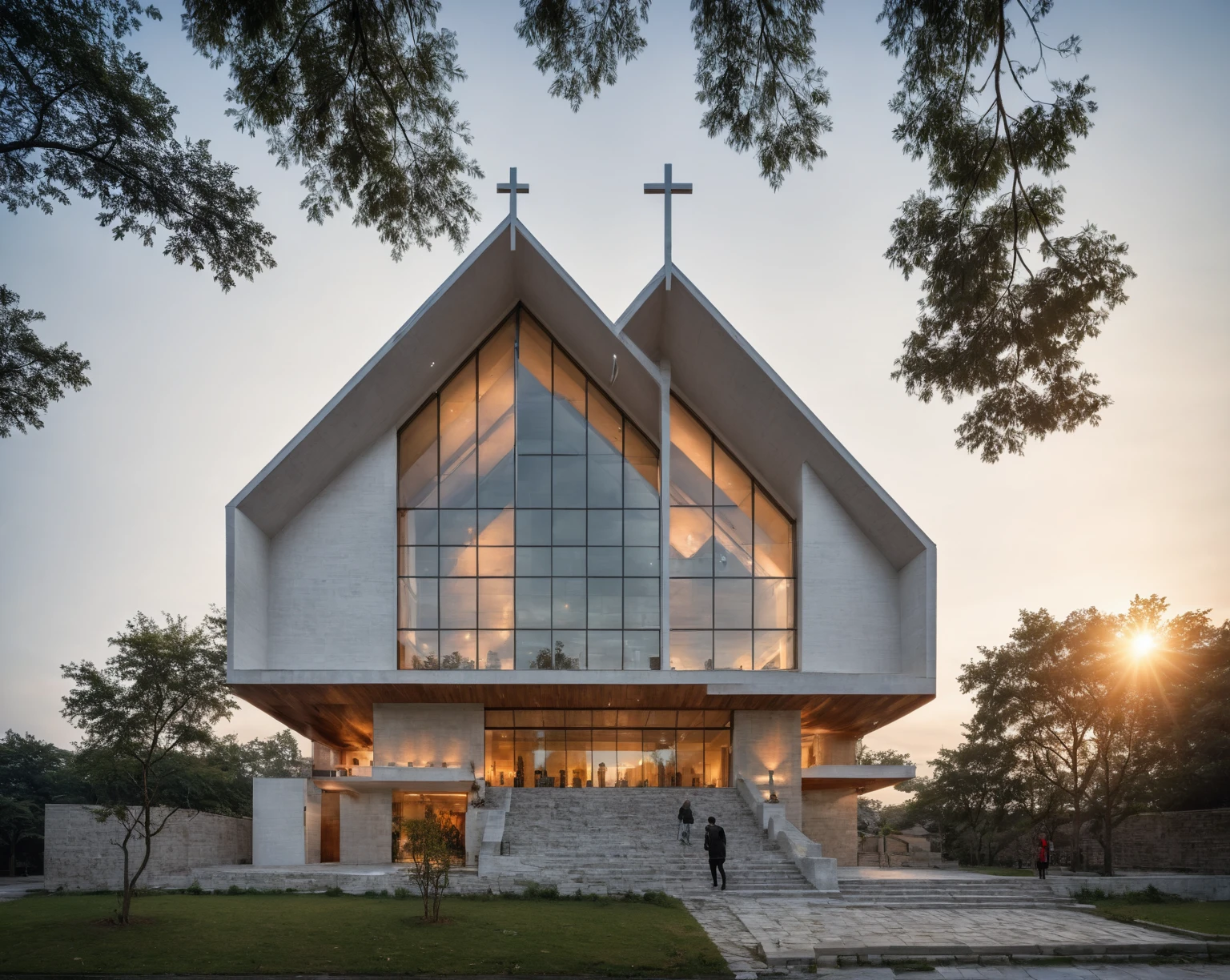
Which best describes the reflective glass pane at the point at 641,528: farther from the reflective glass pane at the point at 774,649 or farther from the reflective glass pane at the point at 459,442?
the reflective glass pane at the point at 459,442

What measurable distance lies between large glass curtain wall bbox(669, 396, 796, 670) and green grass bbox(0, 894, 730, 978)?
11.8m

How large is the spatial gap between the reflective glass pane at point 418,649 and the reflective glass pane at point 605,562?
4.38 metres

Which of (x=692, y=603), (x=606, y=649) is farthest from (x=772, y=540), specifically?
(x=606, y=649)

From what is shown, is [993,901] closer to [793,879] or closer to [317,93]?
[793,879]

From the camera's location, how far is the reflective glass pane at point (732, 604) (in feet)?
85.3

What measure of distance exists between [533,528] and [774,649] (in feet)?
23.2

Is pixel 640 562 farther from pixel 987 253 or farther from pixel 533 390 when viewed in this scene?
pixel 987 253

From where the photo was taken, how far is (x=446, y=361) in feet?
84.6

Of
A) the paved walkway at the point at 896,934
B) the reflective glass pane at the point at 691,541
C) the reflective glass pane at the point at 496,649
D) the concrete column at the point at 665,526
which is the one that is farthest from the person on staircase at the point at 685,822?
the reflective glass pane at the point at 691,541

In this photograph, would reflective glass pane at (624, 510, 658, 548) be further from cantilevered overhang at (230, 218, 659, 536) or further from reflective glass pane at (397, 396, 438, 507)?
reflective glass pane at (397, 396, 438, 507)

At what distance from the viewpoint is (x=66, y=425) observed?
2256 cm

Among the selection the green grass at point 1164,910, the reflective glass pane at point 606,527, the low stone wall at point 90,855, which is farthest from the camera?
the reflective glass pane at point 606,527

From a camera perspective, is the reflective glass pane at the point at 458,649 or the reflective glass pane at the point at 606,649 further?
the reflective glass pane at the point at 606,649

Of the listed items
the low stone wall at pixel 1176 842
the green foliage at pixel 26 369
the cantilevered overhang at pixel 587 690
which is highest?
the green foliage at pixel 26 369
